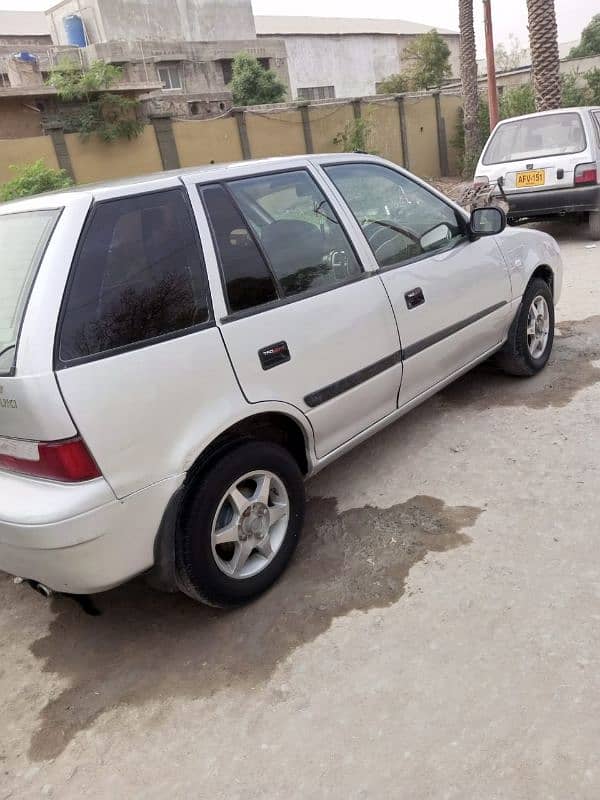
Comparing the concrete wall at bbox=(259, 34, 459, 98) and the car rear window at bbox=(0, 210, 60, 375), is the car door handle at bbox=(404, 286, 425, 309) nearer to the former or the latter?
the car rear window at bbox=(0, 210, 60, 375)

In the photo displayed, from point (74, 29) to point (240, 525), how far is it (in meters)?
42.3

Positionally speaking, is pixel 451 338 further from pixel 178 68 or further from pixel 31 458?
pixel 178 68

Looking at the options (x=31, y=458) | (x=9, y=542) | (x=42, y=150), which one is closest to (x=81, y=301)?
(x=31, y=458)

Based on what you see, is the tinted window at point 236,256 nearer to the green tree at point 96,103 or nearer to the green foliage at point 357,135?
the green tree at point 96,103

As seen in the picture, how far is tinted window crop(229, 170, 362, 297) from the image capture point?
9.04ft

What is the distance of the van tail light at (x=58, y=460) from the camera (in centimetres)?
202

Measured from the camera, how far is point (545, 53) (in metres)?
13.2

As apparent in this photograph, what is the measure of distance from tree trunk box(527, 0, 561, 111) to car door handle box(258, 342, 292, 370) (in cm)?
1328

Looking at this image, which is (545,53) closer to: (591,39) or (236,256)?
(236,256)

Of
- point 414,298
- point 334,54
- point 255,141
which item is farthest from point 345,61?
point 414,298

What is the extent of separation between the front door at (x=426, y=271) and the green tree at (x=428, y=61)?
36279 millimetres

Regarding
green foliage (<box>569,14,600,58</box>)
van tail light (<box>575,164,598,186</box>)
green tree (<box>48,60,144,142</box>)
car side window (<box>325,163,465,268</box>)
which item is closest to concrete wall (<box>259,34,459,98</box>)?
green foliage (<box>569,14,600,58</box>)

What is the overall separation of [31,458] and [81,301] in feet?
1.76

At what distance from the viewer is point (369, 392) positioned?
309 cm
